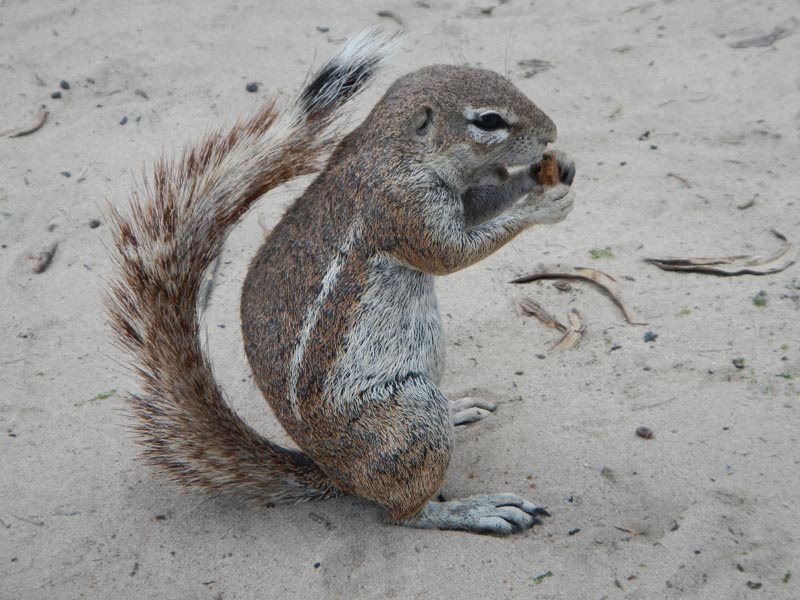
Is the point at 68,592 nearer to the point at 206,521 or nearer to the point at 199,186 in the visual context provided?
the point at 206,521

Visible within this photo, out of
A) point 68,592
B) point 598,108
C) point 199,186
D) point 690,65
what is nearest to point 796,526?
point 199,186

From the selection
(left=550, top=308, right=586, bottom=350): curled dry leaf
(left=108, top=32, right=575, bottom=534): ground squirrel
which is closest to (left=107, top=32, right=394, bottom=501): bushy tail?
(left=108, top=32, right=575, bottom=534): ground squirrel

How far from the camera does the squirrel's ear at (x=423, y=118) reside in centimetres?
327

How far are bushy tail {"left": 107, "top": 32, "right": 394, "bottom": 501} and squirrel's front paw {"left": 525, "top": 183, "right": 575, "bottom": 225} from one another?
2.76 feet

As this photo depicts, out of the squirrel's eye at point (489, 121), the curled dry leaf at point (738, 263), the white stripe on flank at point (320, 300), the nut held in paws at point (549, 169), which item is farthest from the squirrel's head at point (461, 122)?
the curled dry leaf at point (738, 263)

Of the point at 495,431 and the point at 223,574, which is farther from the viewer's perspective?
the point at 495,431

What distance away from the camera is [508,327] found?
4500 mm

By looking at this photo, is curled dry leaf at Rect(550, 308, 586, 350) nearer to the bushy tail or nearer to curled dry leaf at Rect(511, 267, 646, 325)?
curled dry leaf at Rect(511, 267, 646, 325)

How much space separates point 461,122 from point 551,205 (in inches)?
20.0

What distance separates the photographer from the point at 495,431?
12.8 ft

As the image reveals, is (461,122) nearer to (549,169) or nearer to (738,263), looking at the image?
(549,169)

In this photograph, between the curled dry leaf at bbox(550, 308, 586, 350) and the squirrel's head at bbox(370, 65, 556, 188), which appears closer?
the squirrel's head at bbox(370, 65, 556, 188)

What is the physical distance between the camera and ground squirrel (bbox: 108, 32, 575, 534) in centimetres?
315

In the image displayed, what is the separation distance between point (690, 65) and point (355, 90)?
Result: 378 cm
